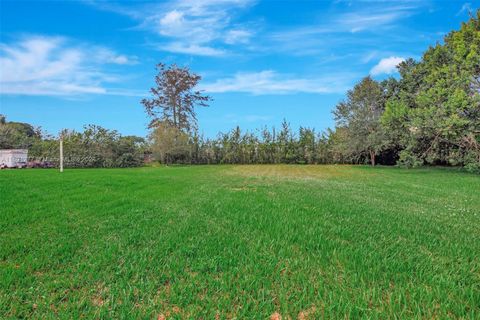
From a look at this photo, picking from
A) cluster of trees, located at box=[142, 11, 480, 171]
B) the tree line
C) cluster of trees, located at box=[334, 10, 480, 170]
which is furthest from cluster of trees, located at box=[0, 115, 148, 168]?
cluster of trees, located at box=[334, 10, 480, 170]

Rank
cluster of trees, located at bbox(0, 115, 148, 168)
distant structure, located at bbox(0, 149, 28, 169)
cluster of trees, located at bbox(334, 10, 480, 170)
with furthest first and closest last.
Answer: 1. cluster of trees, located at bbox(0, 115, 148, 168)
2. distant structure, located at bbox(0, 149, 28, 169)
3. cluster of trees, located at bbox(334, 10, 480, 170)

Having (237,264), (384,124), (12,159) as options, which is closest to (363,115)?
(384,124)

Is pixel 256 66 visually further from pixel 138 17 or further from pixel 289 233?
pixel 289 233

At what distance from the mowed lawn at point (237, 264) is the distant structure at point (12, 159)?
74.9 feet

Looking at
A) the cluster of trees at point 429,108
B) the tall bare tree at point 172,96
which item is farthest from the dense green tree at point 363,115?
the tall bare tree at point 172,96

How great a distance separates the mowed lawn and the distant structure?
74.9 feet

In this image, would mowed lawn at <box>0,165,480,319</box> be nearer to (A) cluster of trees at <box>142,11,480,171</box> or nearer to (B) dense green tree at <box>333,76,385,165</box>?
(A) cluster of trees at <box>142,11,480,171</box>

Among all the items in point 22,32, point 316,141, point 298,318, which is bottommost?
point 298,318

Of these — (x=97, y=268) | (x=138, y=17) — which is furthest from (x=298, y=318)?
(x=138, y=17)

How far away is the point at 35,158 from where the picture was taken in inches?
1037

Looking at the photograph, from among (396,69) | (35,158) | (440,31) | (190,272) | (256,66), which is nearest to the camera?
(190,272)

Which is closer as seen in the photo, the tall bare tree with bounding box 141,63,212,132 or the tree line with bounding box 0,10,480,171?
the tree line with bounding box 0,10,480,171

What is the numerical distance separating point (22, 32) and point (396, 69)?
2264 cm

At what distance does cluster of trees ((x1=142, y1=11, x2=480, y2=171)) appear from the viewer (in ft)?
52.2
